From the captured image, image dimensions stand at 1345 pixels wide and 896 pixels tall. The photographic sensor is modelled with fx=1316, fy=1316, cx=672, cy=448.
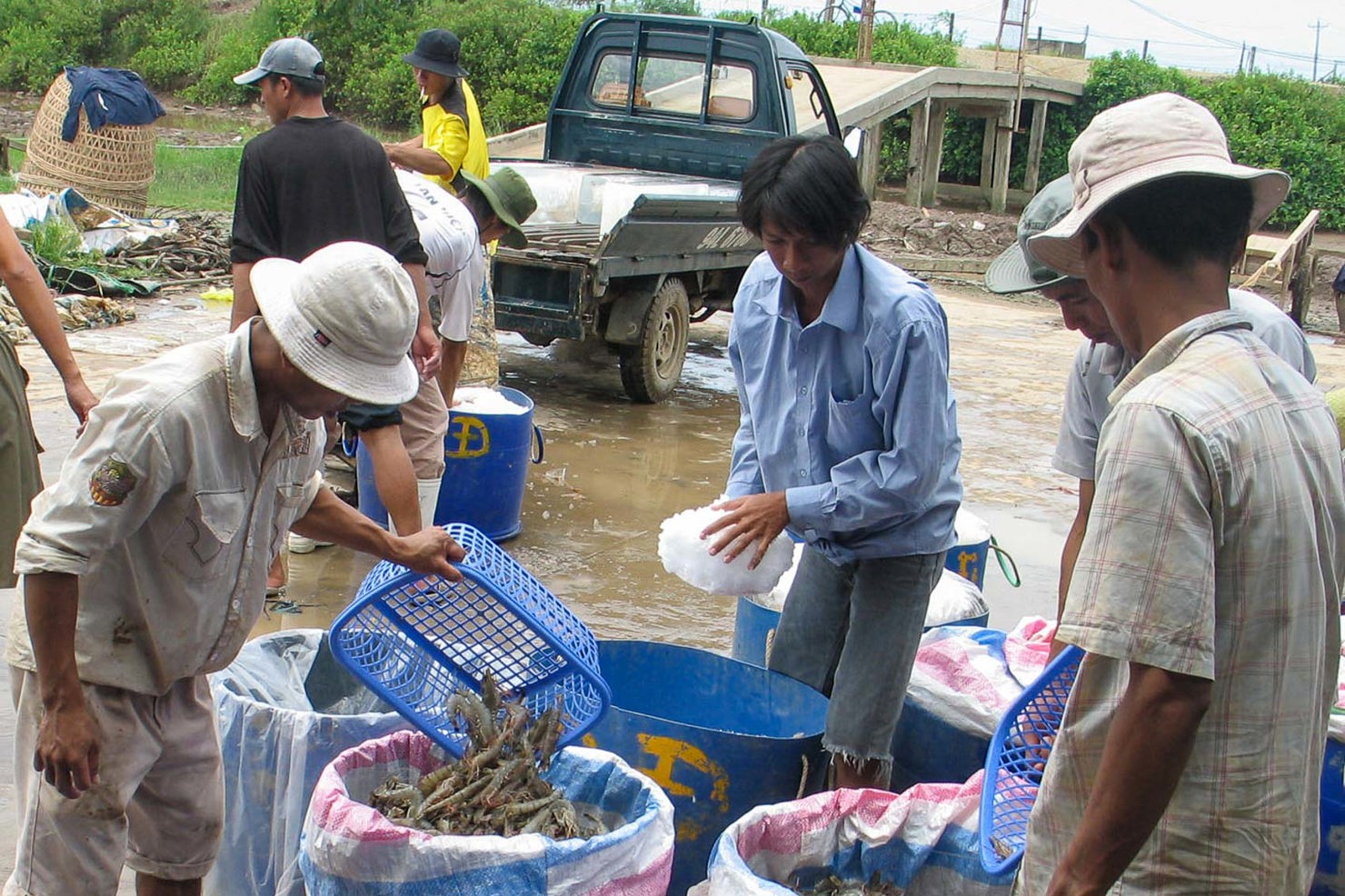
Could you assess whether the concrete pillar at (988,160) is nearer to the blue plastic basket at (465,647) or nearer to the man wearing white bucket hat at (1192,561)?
the blue plastic basket at (465,647)

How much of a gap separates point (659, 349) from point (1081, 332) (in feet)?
21.3

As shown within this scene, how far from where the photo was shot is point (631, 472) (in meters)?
7.24

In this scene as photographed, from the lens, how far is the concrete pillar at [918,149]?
24062mm

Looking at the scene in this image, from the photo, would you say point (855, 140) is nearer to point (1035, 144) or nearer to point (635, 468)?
point (635, 468)

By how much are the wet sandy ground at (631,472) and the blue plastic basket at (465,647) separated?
3.75ft

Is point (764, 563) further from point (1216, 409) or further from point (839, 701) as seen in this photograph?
point (1216, 409)

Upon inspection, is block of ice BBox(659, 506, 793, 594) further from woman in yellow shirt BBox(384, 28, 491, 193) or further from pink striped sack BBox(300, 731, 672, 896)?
woman in yellow shirt BBox(384, 28, 491, 193)

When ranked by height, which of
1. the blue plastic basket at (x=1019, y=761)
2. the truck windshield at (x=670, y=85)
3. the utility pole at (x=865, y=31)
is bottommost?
the blue plastic basket at (x=1019, y=761)

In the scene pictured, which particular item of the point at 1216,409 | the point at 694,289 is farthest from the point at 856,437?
the point at 694,289

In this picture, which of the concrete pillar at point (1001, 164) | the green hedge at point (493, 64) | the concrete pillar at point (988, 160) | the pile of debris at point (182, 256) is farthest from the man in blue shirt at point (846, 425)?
the concrete pillar at point (988, 160)

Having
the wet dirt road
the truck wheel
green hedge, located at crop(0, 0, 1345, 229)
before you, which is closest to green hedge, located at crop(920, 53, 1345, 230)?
green hedge, located at crop(0, 0, 1345, 229)

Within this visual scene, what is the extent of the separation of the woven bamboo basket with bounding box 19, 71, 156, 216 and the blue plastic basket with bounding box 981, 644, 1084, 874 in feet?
39.4

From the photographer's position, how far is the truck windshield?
32.1ft

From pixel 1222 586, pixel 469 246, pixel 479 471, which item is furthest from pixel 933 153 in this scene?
pixel 1222 586
